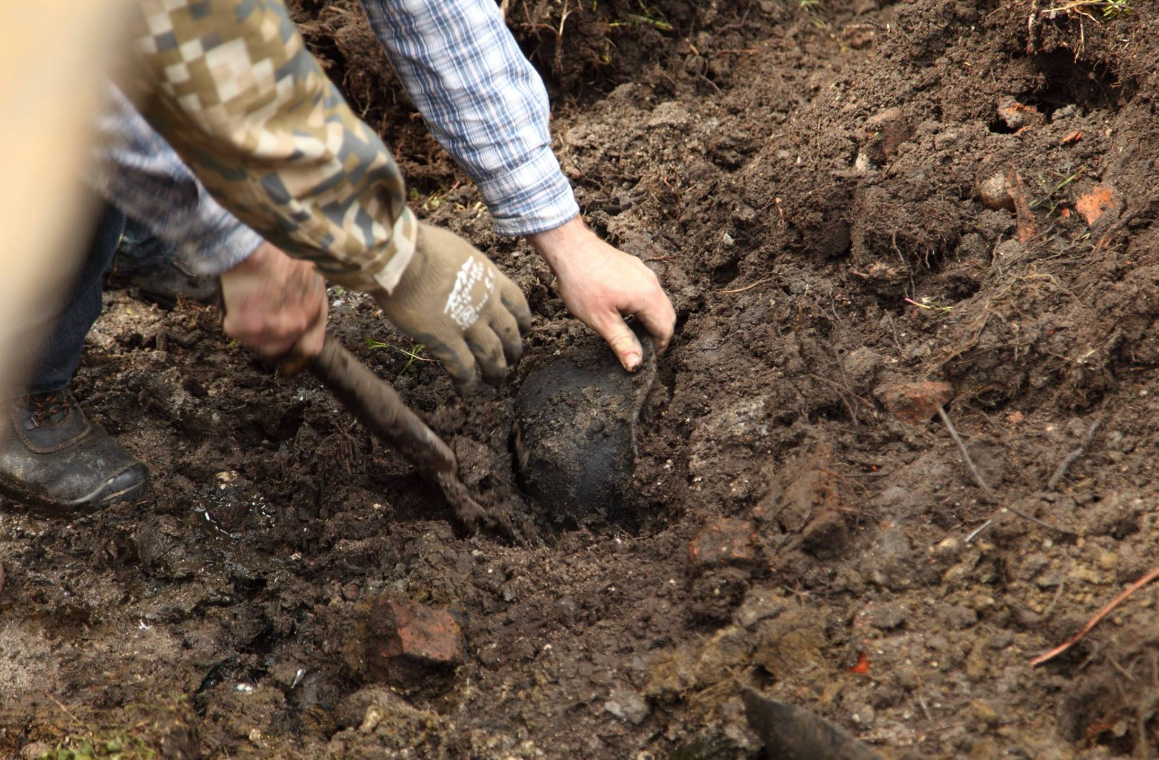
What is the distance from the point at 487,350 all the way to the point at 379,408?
0.31 meters

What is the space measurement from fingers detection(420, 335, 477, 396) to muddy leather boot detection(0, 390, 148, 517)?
1185 millimetres

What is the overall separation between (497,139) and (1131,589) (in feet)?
5.88

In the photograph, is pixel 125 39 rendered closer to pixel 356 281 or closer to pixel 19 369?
pixel 356 281

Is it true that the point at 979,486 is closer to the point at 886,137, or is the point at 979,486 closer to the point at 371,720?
the point at 886,137

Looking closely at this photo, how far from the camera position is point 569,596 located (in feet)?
6.70

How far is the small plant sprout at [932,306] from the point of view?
2.30 meters

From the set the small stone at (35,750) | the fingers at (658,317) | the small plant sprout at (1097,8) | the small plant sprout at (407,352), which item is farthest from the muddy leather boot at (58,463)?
the small plant sprout at (1097,8)

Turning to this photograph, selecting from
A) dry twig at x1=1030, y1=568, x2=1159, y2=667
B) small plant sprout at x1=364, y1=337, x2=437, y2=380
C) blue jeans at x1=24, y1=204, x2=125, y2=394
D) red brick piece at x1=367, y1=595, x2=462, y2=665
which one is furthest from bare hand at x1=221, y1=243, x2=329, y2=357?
dry twig at x1=1030, y1=568, x2=1159, y2=667

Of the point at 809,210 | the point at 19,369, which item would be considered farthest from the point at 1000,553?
the point at 19,369

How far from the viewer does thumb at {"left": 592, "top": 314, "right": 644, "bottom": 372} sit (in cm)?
238

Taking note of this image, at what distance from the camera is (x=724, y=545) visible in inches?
75.8

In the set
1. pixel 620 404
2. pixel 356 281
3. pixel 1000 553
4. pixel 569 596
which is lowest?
pixel 569 596

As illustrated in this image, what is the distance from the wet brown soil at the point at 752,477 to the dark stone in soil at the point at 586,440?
7cm

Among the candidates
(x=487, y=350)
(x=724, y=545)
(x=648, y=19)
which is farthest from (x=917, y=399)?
(x=648, y=19)
